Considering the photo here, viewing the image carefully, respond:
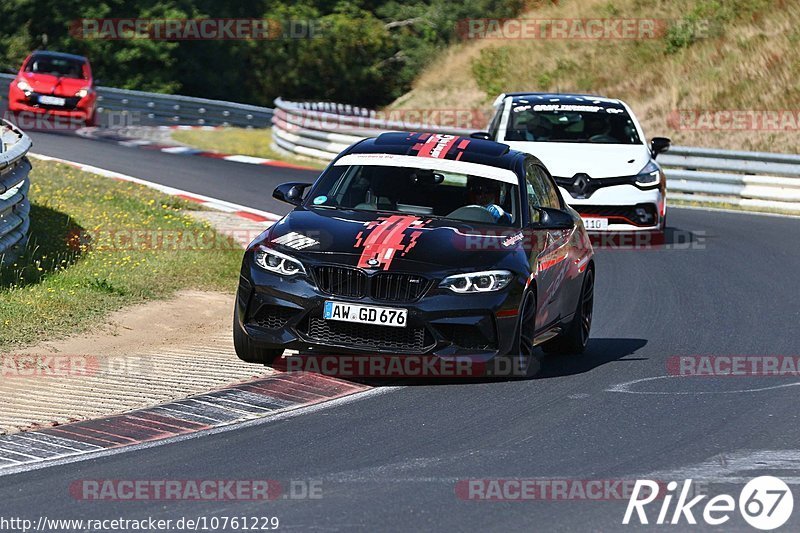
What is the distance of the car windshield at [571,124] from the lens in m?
18.0

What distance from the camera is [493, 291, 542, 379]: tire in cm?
913

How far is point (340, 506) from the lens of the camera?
6219mm

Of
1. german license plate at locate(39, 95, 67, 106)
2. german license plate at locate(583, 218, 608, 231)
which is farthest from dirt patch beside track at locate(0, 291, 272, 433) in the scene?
german license plate at locate(39, 95, 67, 106)

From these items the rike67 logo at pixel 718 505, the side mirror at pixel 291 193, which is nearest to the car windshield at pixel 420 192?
the side mirror at pixel 291 193

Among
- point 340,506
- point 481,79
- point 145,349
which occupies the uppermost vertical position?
point 340,506

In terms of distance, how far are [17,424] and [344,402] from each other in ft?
6.27

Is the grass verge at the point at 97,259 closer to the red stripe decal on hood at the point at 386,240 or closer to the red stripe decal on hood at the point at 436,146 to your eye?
the red stripe decal on hood at the point at 386,240

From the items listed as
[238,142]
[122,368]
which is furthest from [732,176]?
[122,368]

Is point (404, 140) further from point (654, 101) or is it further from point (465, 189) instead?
point (654, 101)

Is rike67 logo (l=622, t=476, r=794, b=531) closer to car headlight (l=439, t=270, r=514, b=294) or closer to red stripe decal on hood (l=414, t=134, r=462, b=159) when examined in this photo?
car headlight (l=439, t=270, r=514, b=294)

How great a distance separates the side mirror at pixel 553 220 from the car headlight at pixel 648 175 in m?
7.25

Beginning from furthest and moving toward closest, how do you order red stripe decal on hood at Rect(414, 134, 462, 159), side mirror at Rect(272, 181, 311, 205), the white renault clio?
the white renault clio, red stripe decal on hood at Rect(414, 134, 462, 159), side mirror at Rect(272, 181, 311, 205)

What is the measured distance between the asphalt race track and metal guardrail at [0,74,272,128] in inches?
1051

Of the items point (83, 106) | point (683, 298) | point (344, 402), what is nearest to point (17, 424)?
point (344, 402)
